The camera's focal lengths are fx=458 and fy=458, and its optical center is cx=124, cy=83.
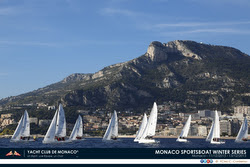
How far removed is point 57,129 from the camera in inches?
4422

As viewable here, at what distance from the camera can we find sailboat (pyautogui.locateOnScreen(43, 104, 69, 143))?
110750 millimetres

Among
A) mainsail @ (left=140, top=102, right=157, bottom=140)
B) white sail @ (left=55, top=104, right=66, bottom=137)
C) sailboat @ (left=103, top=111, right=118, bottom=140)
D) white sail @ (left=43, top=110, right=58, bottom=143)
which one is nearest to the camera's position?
white sail @ (left=43, top=110, right=58, bottom=143)

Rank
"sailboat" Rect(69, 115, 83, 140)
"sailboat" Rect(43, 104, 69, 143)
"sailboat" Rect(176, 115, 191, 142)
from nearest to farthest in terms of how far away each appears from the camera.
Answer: "sailboat" Rect(43, 104, 69, 143) < "sailboat" Rect(69, 115, 83, 140) < "sailboat" Rect(176, 115, 191, 142)

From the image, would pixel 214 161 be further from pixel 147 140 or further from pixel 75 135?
pixel 75 135

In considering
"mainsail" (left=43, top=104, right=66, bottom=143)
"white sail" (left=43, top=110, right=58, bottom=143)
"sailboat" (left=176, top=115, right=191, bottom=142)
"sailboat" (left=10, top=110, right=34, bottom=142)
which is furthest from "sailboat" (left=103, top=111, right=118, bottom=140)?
"white sail" (left=43, top=110, right=58, bottom=143)

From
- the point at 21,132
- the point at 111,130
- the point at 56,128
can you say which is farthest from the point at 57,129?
the point at 111,130

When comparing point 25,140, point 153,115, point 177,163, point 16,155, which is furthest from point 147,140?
point 177,163

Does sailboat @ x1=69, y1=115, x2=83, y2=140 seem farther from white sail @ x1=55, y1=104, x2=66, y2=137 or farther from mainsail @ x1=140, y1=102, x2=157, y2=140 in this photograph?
white sail @ x1=55, y1=104, x2=66, y2=137

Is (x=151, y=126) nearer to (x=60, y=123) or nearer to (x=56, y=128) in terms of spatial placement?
(x=60, y=123)

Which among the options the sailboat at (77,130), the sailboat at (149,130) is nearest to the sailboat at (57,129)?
the sailboat at (149,130)

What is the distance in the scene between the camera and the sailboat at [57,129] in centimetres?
11075

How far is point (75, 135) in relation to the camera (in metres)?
143

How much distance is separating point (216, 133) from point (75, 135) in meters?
43.8

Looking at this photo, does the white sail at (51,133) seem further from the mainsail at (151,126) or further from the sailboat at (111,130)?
the sailboat at (111,130)
